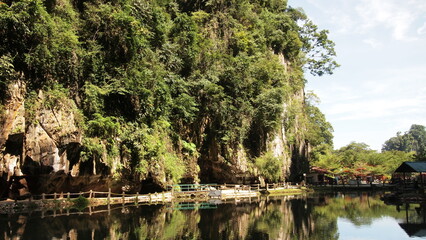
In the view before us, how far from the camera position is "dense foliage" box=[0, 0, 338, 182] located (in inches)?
769

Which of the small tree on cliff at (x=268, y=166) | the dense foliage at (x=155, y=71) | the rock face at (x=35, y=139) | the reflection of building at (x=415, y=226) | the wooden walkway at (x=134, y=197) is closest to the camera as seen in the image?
the reflection of building at (x=415, y=226)

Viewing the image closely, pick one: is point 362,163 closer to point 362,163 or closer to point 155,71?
point 362,163

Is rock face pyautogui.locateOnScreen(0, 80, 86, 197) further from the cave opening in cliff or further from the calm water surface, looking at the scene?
the calm water surface

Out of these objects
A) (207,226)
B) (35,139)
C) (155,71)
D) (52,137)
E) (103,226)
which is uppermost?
(155,71)

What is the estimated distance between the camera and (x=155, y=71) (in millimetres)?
26281

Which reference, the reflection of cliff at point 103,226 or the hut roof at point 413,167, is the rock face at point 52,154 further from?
the hut roof at point 413,167

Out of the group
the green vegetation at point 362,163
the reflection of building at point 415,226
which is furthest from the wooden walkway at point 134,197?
the reflection of building at point 415,226

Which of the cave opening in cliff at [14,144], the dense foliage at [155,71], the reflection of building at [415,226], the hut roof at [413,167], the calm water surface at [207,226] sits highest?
the dense foliage at [155,71]

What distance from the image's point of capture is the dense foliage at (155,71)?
19531 millimetres

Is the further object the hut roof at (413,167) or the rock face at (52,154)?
the hut roof at (413,167)

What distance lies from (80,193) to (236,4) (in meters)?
27.9

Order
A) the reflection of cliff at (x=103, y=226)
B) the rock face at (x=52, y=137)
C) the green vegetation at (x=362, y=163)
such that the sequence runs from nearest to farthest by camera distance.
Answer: the reflection of cliff at (x=103, y=226), the rock face at (x=52, y=137), the green vegetation at (x=362, y=163)

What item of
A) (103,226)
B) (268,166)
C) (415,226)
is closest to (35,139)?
(103,226)

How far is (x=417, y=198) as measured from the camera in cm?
2675
